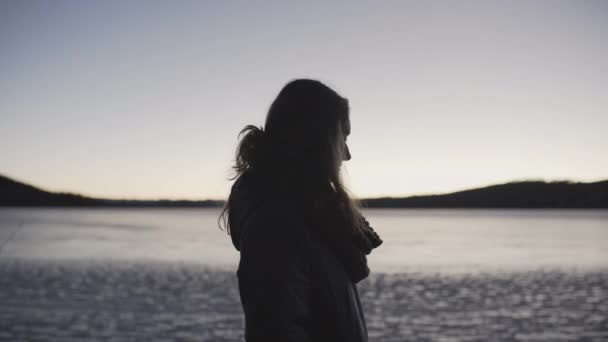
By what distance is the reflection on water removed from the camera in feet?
37.0

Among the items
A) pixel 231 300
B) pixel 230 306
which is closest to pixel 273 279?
pixel 230 306

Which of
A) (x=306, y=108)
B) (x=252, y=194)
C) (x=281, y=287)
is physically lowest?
(x=281, y=287)

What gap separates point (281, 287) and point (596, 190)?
18181 centimetres

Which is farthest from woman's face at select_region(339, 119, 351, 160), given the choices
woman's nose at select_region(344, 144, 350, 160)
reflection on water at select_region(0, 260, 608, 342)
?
reflection on water at select_region(0, 260, 608, 342)

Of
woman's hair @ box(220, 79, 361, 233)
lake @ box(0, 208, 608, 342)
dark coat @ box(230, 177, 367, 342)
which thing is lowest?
lake @ box(0, 208, 608, 342)

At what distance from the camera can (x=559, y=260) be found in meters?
30.4

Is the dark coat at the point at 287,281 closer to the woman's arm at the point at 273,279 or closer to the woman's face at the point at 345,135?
the woman's arm at the point at 273,279

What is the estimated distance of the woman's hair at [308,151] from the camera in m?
1.88

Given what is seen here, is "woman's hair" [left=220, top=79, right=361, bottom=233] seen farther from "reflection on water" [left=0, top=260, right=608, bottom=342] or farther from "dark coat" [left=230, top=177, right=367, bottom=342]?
"reflection on water" [left=0, top=260, right=608, bottom=342]

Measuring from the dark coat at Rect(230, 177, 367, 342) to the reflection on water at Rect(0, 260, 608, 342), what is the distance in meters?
9.21

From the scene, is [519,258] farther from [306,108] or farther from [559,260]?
[306,108]

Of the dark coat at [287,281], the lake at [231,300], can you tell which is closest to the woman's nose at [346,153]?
the dark coat at [287,281]

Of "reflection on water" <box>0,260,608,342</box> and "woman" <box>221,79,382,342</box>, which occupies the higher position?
"woman" <box>221,79,382,342</box>

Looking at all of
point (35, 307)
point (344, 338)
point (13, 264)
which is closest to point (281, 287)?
point (344, 338)
